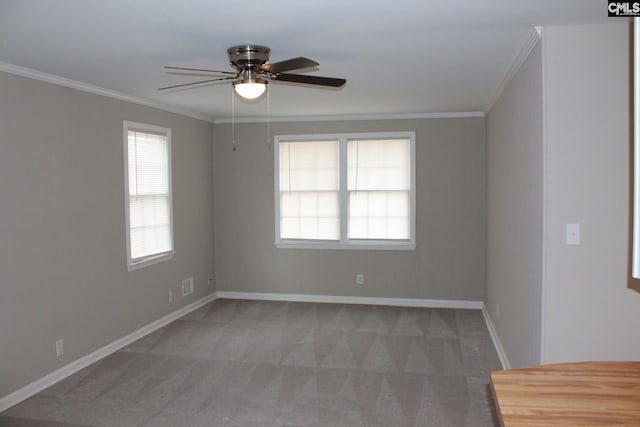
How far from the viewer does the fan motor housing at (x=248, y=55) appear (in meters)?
3.21

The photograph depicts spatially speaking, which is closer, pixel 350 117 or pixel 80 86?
pixel 80 86

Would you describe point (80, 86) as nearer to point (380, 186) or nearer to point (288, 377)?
point (288, 377)

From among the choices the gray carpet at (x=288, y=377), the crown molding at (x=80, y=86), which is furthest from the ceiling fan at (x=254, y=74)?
the gray carpet at (x=288, y=377)

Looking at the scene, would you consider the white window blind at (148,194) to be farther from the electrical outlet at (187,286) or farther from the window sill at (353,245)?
the window sill at (353,245)

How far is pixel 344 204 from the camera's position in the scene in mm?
6695

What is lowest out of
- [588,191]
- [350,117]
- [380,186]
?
[588,191]

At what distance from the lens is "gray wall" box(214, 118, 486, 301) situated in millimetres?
6453

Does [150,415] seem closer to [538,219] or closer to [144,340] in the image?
[144,340]

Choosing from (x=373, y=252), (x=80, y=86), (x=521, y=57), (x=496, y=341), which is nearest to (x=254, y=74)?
(x=521, y=57)

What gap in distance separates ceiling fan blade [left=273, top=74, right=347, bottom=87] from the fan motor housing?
0.17m

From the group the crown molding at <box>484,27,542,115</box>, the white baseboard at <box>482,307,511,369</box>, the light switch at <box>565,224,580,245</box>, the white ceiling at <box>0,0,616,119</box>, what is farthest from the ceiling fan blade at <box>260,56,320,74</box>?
the white baseboard at <box>482,307,511,369</box>

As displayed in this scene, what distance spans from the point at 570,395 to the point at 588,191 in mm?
1777

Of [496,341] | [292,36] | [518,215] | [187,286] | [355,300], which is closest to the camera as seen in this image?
[292,36]

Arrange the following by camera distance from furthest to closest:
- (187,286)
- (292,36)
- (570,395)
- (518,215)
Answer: (187,286) < (518,215) < (292,36) < (570,395)
